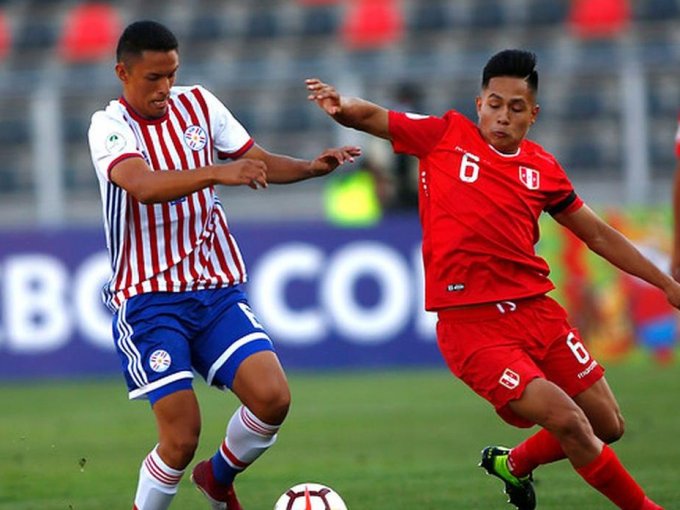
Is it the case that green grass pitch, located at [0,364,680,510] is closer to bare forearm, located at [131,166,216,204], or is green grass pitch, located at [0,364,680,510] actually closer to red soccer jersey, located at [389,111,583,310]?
red soccer jersey, located at [389,111,583,310]

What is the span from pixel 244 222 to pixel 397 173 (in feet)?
6.56

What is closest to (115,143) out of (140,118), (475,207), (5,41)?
(140,118)

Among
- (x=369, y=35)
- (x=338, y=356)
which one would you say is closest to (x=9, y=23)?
(x=369, y=35)

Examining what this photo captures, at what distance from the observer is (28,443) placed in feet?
35.0

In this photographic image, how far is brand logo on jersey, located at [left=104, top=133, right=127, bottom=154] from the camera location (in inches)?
257

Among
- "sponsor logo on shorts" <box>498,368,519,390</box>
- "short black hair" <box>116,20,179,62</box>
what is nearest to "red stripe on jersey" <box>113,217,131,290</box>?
"short black hair" <box>116,20,179,62</box>

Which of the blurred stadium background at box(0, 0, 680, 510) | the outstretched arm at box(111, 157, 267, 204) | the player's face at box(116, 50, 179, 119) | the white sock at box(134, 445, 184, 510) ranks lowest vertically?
the blurred stadium background at box(0, 0, 680, 510)

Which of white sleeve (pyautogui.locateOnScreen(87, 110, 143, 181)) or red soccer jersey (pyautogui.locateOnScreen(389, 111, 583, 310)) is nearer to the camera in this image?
white sleeve (pyautogui.locateOnScreen(87, 110, 143, 181))

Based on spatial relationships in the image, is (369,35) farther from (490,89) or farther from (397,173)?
(490,89)

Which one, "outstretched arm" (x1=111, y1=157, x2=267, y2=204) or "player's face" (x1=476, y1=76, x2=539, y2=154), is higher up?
"player's face" (x1=476, y1=76, x2=539, y2=154)

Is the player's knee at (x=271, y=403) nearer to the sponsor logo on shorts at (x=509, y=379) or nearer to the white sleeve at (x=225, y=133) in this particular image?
the sponsor logo on shorts at (x=509, y=379)

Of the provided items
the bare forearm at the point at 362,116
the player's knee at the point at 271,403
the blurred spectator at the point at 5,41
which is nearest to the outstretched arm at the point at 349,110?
the bare forearm at the point at 362,116

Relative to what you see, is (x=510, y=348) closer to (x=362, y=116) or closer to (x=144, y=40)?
(x=362, y=116)

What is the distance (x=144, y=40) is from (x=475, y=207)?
5.24 ft
